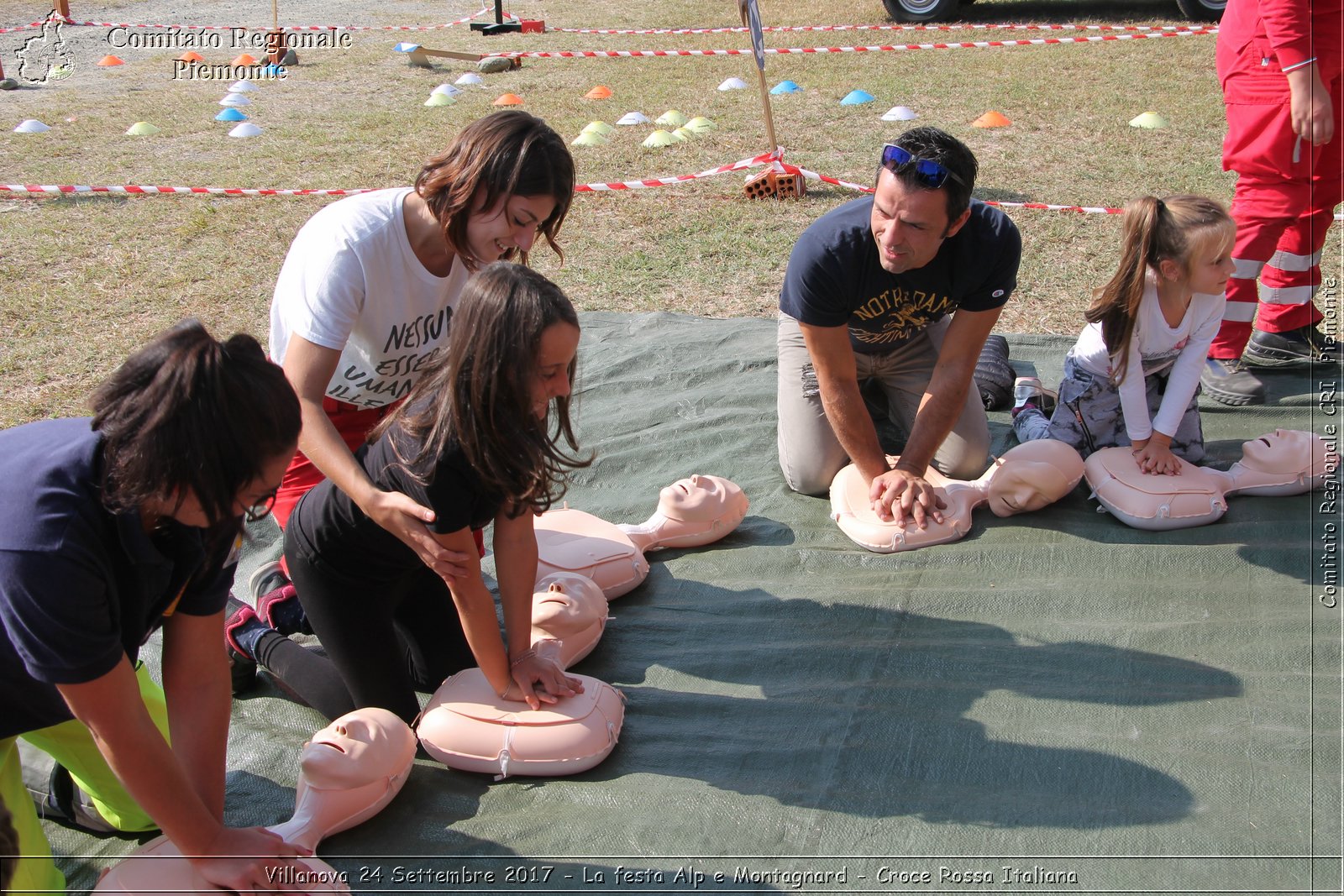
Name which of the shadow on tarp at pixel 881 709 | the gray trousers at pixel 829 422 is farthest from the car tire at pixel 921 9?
the shadow on tarp at pixel 881 709

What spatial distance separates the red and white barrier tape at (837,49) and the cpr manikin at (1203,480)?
7040mm

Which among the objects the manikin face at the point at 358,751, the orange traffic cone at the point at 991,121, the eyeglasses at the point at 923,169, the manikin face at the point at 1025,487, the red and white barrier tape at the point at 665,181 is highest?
the eyeglasses at the point at 923,169

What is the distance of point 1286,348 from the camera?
363cm

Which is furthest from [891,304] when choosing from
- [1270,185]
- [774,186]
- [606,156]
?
[606,156]

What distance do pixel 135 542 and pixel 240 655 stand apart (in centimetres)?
97

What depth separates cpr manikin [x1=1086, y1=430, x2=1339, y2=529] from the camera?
110 inches

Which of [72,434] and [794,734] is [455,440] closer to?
[72,434]

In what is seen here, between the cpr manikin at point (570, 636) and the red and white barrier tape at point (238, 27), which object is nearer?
the cpr manikin at point (570, 636)

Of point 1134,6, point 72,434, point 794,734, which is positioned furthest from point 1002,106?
point 72,434

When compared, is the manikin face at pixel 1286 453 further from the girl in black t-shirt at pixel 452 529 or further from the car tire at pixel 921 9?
the car tire at pixel 921 9

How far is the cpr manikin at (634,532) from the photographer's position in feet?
8.79

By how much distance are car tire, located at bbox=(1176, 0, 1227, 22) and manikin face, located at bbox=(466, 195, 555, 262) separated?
369 inches

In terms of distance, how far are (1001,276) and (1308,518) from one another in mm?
1014

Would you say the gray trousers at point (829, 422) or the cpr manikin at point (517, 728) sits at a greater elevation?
the gray trousers at point (829, 422)
